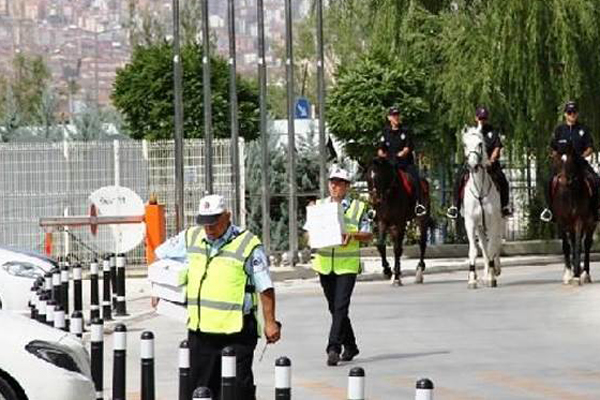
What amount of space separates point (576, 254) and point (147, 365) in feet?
55.7

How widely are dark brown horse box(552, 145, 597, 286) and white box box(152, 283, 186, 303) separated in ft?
52.5

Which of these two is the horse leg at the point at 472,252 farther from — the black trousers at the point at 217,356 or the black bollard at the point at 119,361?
the black trousers at the point at 217,356

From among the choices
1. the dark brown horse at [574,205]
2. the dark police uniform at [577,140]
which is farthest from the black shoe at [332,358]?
the dark police uniform at [577,140]

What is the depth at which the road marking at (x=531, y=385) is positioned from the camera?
16.4 metres

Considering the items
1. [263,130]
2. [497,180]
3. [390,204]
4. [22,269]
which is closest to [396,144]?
[390,204]

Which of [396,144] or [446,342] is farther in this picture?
[396,144]

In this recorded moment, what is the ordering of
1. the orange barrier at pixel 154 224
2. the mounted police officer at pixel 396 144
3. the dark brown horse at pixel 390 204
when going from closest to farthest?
the dark brown horse at pixel 390 204 → the mounted police officer at pixel 396 144 → the orange barrier at pixel 154 224

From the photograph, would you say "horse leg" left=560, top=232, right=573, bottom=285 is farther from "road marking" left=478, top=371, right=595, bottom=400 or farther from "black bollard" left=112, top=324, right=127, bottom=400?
"black bollard" left=112, top=324, right=127, bottom=400

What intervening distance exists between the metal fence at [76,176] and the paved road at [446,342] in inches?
230

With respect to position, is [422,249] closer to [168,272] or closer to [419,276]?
[419,276]

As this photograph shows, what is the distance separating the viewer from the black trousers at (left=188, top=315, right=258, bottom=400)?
496 inches

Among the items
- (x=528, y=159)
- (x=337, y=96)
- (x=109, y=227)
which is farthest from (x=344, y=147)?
(x=109, y=227)

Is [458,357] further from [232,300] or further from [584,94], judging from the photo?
[584,94]

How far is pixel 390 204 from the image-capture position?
3106cm
